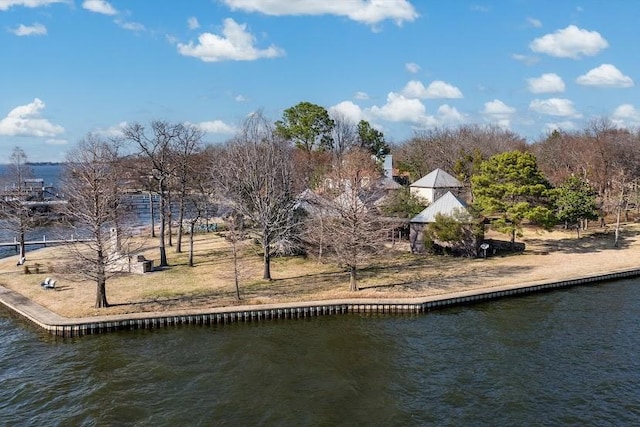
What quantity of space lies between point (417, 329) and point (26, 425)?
18242 millimetres

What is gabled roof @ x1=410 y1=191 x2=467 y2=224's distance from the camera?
1748 inches

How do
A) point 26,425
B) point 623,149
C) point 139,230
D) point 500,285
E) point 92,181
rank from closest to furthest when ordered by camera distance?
point 26,425 < point 92,181 < point 500,285 < point 139,230 < point 623,149

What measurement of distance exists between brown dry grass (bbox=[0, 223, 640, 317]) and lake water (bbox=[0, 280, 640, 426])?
256cm

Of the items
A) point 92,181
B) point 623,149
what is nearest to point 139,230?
point 92,181

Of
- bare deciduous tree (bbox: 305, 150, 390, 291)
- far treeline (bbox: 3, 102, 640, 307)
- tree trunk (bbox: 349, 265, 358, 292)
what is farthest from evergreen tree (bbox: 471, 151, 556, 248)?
tree trunk (bbox: 349, 265, 358, 292)

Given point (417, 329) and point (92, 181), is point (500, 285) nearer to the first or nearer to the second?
point (417, 329)

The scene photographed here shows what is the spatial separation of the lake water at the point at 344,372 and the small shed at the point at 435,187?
1059 inches

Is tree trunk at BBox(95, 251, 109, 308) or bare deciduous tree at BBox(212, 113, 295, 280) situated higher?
bare deciduous tree at BBox(212, 113, 295, 280)

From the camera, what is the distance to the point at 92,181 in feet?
95.9

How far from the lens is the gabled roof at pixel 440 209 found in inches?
1748

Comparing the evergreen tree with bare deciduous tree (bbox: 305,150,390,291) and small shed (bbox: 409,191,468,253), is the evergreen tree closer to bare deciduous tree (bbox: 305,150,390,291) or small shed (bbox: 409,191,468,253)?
small shed (bbox: 409,191,468,253)

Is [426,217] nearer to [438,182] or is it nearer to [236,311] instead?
[438,182]

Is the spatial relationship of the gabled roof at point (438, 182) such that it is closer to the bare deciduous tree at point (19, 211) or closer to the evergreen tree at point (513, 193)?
the evergreen tree at point (513, 193)

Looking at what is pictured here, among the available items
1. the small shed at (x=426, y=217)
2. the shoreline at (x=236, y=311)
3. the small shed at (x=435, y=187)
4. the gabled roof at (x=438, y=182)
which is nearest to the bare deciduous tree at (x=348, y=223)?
the shoreline at (x=236, y=311)
